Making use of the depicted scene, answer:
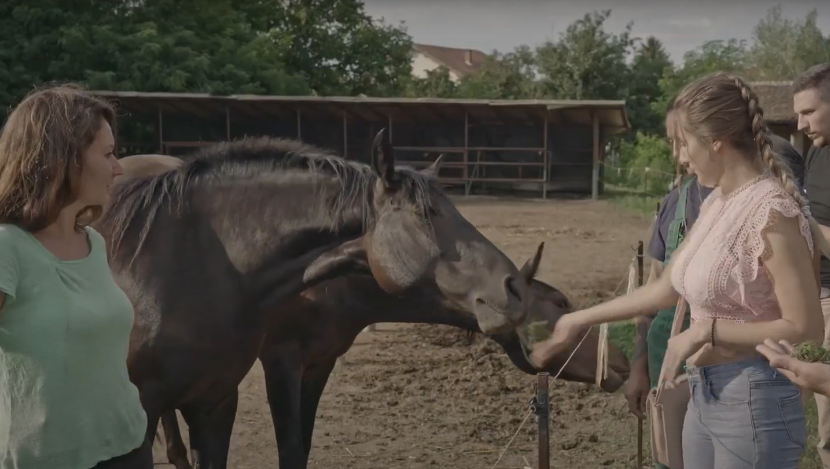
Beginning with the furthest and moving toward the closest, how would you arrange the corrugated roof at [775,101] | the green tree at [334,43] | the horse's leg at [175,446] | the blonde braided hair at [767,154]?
the green tree at [334,43] < the corrugated roof at [775,101] < the horse's leg at [175,446] < the blonde braided hair at [767,154]

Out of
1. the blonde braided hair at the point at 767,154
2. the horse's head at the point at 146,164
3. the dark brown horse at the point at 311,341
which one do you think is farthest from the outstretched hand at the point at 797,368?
the horse's head at the point at 146,164

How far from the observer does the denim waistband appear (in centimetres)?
218

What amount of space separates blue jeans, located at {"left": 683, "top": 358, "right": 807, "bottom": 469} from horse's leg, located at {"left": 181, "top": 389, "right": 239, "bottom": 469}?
2.07 meters

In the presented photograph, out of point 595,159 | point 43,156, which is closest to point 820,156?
point 43,156

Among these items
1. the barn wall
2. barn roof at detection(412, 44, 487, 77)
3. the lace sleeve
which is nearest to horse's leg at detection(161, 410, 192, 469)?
the lace sleeve

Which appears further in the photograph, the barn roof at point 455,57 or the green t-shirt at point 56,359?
the barn roof at point 455,57

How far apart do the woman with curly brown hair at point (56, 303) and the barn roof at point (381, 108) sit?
19.2m

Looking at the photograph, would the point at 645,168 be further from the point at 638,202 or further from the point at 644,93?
the point at 644,93

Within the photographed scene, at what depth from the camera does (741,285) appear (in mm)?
2127

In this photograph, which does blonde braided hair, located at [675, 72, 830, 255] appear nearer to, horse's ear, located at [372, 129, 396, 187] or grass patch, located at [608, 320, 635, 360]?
horse's ear, located at [372, 129, 396, 187]

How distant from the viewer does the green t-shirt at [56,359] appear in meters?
1.97

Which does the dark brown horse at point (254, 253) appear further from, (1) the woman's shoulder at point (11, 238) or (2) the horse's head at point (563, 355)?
(2) the horse's head at point (563, 355)

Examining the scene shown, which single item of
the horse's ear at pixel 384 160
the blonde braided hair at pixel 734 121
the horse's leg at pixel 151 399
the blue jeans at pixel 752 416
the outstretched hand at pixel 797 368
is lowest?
the horse's leg at pixel 151 399

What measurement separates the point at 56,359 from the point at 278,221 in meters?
1.48
